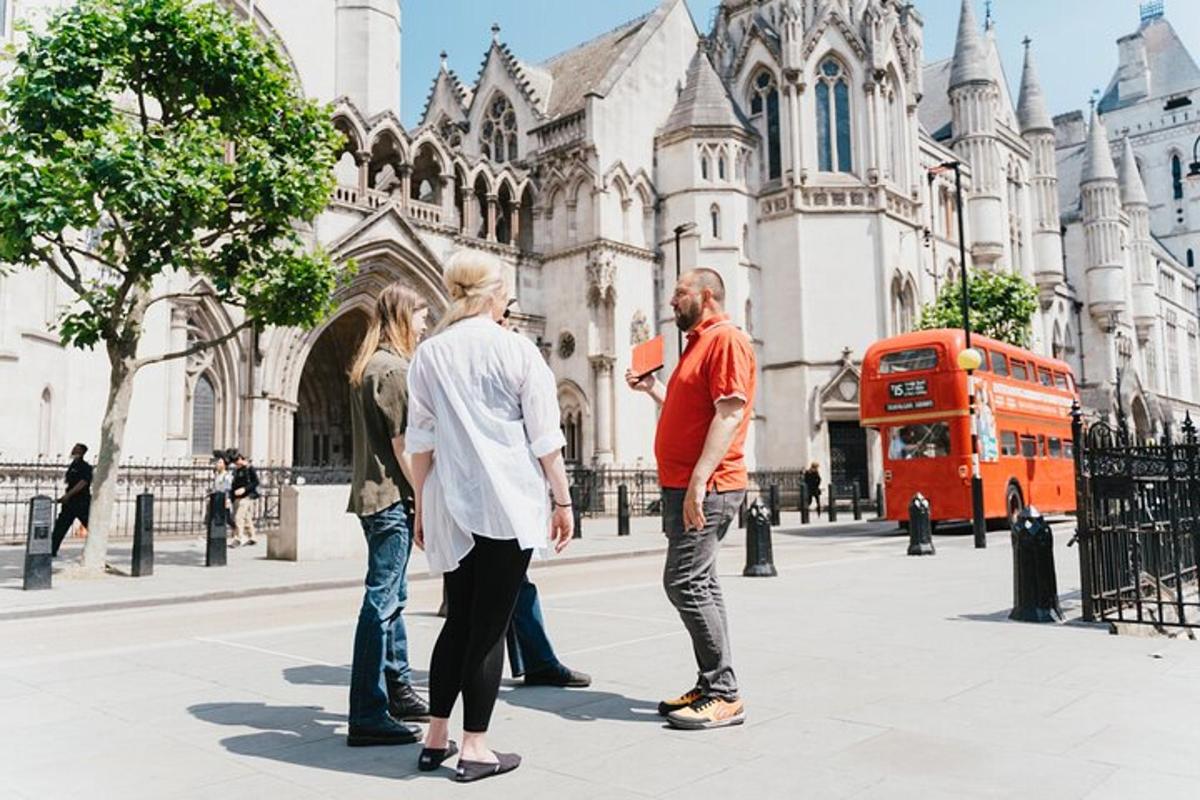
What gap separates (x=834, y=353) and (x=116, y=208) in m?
25.2

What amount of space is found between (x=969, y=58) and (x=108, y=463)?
40187 millimetres

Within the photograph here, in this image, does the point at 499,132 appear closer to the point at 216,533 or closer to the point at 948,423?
the point at 948,423

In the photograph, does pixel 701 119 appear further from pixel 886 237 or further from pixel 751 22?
pixel 886 237

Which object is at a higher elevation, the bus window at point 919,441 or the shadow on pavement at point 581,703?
the bus window at point 919,441

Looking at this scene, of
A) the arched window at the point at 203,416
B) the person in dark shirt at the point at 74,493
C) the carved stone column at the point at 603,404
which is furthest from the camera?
the carved stone column at the point at 603,404

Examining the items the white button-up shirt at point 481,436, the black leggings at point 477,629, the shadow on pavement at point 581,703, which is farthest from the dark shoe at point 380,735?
the white button-up shirt at point 481,436

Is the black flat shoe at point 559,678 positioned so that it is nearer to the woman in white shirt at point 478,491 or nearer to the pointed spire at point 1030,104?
the woman in white shirt at point 478,491

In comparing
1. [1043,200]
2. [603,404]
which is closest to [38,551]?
[603,404]

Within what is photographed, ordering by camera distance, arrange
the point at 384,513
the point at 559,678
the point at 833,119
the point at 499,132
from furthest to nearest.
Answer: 1. the point at 499,132
2. the point at 833,119
3. the point at 559,678
4. the point at 384,513

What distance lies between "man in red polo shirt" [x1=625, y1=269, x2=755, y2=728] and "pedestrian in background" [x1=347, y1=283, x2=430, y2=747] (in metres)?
1.22

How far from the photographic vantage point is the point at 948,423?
1797 centimetres

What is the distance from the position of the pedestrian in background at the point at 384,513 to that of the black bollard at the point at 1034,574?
16.3ft

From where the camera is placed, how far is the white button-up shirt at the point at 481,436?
3.45 meters

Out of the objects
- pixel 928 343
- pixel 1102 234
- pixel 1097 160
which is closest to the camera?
pixel 928 343
